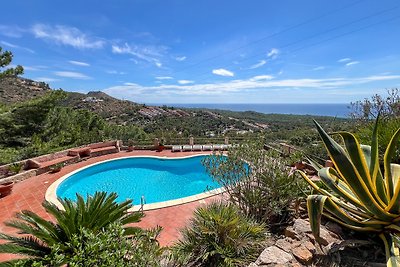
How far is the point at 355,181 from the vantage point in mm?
2918

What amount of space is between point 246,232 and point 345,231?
1543 mm

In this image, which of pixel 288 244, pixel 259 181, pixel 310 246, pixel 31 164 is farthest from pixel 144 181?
pixel 310 246

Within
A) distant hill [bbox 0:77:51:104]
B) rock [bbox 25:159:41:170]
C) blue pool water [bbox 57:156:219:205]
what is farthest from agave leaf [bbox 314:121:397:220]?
distant hill [bbox 0:77:51:104]

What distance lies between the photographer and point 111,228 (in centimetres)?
283

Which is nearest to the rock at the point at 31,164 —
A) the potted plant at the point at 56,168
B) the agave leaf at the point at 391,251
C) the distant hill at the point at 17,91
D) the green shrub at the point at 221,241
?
the potted plant at the point at 56,168

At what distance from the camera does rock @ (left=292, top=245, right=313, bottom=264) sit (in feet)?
A: 9.93

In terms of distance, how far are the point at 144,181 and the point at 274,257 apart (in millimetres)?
9549

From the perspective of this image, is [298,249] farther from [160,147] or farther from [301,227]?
[160,147]

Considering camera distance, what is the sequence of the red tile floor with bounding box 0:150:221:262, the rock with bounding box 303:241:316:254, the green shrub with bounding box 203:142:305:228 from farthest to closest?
1. the red tile floor with bounding box 0:150:221:262
2. the green shrub with bounding box 203:142:305:228
3. the rock with bounding box 303:241:316:254

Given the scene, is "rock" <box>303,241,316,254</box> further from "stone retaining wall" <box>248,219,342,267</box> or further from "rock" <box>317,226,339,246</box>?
"rock" <box>317,226,339,246</box>

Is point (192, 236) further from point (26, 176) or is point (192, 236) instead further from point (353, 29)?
point (353, 29)

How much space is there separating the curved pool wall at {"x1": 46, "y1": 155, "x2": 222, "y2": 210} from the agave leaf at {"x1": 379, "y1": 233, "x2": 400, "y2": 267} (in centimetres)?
597

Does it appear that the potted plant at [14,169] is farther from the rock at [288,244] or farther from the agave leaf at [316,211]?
the agave leaf at [316,211]

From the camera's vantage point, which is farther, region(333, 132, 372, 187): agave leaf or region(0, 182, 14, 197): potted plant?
region(0, 182, 14, 197): potted plant
